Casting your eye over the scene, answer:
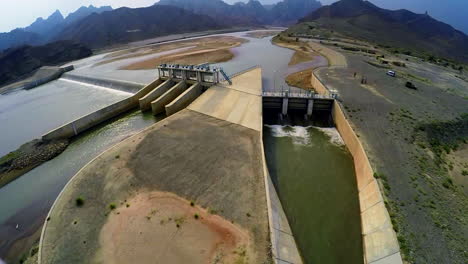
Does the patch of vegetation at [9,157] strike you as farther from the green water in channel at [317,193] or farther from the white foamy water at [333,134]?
the white foamy water at [333,134]

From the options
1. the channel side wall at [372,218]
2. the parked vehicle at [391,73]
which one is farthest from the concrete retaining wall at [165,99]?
the parked vehicle at [391,73]

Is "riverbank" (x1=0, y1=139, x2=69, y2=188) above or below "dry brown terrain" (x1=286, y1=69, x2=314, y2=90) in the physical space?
below

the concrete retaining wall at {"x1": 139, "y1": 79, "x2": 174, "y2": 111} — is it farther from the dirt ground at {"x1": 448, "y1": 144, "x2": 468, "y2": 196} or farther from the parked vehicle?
the parked vehicle

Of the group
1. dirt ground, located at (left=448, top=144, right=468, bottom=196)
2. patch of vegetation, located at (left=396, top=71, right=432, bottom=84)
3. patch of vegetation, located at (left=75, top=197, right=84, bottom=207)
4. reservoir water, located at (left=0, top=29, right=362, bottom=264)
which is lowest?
reservoir water, located at (left=0, top=29, right=362, bottom=264)

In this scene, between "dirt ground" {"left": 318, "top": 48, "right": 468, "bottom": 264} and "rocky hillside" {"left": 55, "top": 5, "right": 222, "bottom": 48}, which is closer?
"dirt ground" {"left": 318, "top": 48, "right": 468, "bottom": 264}

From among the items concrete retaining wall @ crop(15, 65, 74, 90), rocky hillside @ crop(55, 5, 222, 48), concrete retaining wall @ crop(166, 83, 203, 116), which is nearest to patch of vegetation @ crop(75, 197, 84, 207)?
concrete retaining wall @ crop(166, 83, 203, 116)

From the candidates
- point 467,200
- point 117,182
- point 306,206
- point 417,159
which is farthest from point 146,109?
point 467,200

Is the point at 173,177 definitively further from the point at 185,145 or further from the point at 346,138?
the point at 346,138
